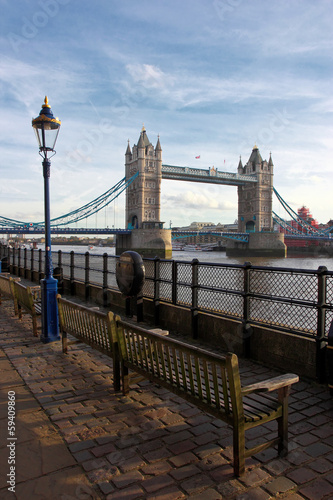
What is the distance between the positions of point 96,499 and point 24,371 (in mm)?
2602

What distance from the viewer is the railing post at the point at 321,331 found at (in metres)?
4.16

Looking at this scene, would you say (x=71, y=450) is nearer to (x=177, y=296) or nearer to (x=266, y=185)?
(x=177, y=296)

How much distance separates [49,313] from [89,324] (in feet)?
5.45

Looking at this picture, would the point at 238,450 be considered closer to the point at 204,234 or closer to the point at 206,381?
the point at 206,381

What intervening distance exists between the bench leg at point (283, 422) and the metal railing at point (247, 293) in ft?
5.32

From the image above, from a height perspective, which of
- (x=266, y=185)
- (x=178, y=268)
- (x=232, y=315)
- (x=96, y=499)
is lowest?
(x=96, y=499)

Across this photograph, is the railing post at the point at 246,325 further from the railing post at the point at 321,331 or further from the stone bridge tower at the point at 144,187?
the stone bridge tower at the point at 144,187

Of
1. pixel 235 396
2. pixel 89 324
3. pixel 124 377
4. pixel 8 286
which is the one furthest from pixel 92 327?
pixel 8 286

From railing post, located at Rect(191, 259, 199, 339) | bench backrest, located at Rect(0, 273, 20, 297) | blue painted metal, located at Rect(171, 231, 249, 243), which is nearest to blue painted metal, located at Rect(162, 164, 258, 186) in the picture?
blue painted metal, located at Rect(171, 231, 249, 243)

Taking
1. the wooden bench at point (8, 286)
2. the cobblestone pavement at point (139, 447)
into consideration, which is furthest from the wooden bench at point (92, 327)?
the wooden bench at point (8, 286)

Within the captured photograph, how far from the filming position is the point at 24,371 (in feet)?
15.1

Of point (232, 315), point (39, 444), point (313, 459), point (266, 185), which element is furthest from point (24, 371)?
point (266, 185)

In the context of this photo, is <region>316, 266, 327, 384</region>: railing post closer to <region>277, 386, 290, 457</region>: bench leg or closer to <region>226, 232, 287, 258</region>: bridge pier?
<region>277, 386, 290, 457</region>: bench leg

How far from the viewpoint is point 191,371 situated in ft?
9.53
